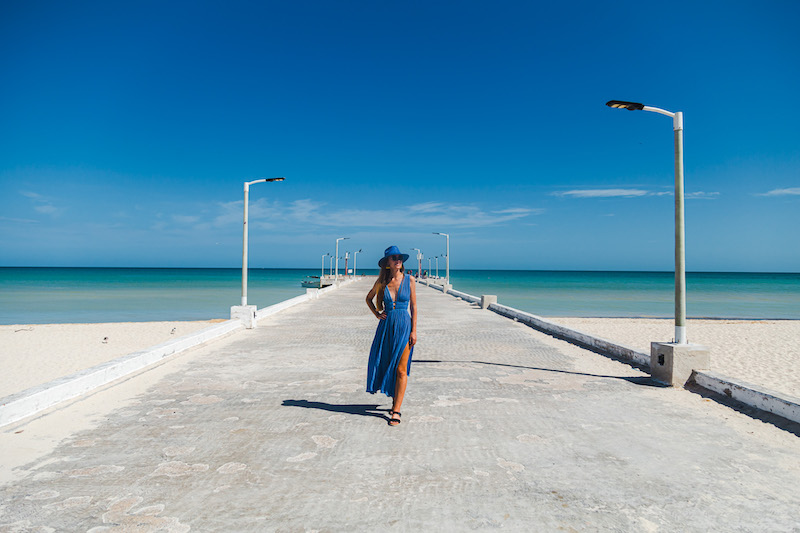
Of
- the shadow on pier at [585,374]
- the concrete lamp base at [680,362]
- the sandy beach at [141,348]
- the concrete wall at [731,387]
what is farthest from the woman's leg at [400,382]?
the sandy beach at [141,348]

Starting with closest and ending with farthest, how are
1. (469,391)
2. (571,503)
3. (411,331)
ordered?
1. (571,503)
2. (411,331)
3. (469,391)

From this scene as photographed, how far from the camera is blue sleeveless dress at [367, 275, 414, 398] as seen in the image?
550 centimetres

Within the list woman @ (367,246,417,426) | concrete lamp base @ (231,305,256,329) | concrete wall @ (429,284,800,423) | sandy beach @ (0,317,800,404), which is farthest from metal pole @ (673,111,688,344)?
concrete lamp base @ (231,305,256,329)

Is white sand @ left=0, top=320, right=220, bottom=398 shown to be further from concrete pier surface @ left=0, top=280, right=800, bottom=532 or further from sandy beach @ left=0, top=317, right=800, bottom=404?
concrete pier surface @ left=0, top=280, right=800, bottom=532

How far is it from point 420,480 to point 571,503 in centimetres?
112

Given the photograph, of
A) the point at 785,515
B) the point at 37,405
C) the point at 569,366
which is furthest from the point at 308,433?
the point at 569,366

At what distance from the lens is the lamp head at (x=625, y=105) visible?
804 centimetres

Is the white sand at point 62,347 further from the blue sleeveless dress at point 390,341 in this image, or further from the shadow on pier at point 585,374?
the blue sleeveless dress at point 390,341

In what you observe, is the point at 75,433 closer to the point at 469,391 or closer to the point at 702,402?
the point at 469,391

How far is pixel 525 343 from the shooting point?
12.3 meters

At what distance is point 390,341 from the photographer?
18.2 ft

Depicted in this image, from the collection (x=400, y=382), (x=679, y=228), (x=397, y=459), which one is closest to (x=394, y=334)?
(x=400, y=382)

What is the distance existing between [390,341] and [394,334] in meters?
0.10

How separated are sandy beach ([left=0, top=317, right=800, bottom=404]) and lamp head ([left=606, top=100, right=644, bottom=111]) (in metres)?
4.38
